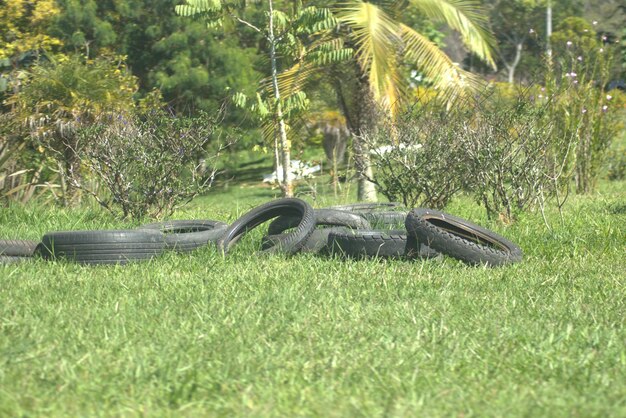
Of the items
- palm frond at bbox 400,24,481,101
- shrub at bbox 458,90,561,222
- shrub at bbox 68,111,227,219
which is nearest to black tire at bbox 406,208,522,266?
shrub at bbox 458,90,561,222

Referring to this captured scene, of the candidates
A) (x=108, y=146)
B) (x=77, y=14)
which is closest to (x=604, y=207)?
(x=108, y=146)

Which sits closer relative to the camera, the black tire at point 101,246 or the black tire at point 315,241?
the black tire at point 101,246

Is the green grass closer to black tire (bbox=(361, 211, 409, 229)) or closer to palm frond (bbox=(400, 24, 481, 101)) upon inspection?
black tire (bbox=(361, 211, 409, 229))

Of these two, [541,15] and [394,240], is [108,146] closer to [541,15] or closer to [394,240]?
[394,240]

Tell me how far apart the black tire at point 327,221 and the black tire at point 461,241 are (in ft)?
2.93

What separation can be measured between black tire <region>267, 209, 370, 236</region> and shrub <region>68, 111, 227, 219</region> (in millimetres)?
1899

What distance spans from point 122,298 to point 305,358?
5.47ft

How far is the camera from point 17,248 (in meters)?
7.21

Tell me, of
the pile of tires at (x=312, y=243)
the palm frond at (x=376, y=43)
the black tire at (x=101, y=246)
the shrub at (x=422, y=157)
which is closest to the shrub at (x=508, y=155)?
the shrub at (x=422, y=157)

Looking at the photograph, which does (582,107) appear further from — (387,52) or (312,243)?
(312,243)

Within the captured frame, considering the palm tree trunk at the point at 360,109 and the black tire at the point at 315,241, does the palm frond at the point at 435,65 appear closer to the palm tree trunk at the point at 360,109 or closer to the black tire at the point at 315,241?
the palm tree trunk at the point at 360,109

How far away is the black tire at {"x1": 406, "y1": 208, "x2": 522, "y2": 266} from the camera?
6.71 m

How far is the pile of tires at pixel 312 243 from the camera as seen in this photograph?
678cm

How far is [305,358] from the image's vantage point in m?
4.05
